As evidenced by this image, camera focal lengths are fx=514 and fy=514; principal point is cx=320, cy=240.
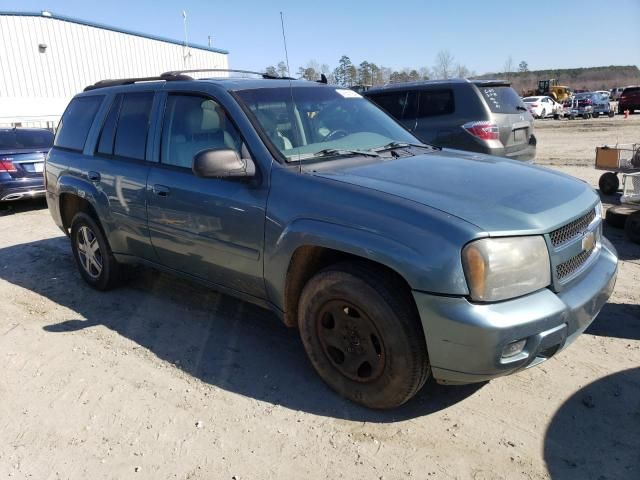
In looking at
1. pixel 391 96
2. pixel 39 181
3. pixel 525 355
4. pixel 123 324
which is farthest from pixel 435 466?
pixel 39 181

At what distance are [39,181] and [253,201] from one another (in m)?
7.56

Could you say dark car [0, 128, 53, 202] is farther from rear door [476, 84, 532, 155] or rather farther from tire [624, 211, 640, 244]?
tire [624, 211, 640, 244]

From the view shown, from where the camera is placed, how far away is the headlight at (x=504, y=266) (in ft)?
7.94

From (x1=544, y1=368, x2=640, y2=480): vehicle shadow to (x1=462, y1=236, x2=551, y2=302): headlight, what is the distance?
33.1 inches

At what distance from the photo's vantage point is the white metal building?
22.0 meters

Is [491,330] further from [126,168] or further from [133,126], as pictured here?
[133,126]

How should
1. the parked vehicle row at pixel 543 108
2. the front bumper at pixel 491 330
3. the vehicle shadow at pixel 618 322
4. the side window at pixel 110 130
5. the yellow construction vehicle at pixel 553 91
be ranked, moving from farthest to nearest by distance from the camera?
the yellow construction vehicle at pixel 553 91 < the parked vehicle row at pixel 543 108 < the side window at pixel 110 130 < the vehicle shadow at pixel 618 322 < the front bumper at pixel 491 330

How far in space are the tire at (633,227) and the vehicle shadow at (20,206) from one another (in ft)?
31.8

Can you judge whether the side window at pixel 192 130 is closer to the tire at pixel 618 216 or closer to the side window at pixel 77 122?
the side window at pixel 77 122

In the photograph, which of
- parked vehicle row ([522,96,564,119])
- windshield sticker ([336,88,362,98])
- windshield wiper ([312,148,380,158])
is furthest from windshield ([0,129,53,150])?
parked vehicle row ([522,96,564,119])

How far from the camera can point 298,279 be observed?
10.5 feet

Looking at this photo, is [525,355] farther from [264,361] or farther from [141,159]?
[141,159]

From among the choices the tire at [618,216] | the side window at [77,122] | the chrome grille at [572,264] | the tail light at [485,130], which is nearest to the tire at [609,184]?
the tire at [618,216]

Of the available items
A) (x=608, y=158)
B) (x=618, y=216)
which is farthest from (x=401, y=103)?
(x=618, y=216)
